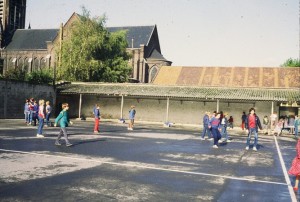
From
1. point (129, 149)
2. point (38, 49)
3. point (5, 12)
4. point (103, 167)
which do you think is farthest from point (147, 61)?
point (103, 167)

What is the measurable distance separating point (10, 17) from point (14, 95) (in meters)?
38.8

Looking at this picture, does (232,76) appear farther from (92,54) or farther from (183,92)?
(92,54)

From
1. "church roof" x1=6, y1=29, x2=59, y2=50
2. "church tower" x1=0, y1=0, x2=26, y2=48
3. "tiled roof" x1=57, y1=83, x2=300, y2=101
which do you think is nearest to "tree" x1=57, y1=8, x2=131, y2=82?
"tiled roof" x1=57, y1=83, x2=300, y2=101

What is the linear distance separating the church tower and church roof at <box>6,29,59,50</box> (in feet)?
4.82

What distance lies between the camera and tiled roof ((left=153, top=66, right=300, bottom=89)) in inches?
1404

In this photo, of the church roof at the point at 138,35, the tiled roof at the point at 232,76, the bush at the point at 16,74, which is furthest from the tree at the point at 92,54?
the church roof at the point at 138,35

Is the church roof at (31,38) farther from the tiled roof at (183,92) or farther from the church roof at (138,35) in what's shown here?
the tiled roof at (183,92)

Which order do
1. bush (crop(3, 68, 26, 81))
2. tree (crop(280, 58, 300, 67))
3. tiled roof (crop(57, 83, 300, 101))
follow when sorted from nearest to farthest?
tiled roof (crop(57, 83, 300, 101)) → bush (crop(3, 68, 26, 81)) → tree (crop(280, 58, 300, 67))

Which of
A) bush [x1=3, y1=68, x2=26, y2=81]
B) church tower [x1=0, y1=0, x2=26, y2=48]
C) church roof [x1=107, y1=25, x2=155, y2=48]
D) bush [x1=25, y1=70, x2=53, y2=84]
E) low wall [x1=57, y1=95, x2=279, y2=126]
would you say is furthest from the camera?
church tower [x1=0, y1=0, x2=26, y2=48]

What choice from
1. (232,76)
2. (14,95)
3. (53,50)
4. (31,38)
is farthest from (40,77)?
(232,76)

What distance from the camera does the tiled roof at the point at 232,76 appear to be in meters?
35.7

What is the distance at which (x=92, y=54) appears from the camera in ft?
137

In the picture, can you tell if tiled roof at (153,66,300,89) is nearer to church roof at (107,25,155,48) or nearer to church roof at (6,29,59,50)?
church roof at (107,25,155,48)

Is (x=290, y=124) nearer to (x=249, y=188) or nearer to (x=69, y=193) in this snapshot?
(x=249, y=188)
